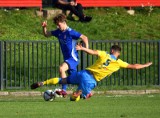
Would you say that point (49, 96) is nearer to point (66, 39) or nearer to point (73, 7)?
point (66, 39)

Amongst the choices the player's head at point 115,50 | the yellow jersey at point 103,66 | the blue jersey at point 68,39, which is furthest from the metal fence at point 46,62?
the player's head at point 115,50

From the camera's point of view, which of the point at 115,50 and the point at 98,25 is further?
the point at 98,25

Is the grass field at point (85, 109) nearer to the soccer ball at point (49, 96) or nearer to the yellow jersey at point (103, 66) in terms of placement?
the yellow jersey at point (103, 66)

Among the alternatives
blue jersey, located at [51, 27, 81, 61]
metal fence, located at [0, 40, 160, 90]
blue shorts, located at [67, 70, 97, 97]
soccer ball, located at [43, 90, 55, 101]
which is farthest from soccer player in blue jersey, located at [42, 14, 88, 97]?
metal fence, located at [0, 40, 160, 90]

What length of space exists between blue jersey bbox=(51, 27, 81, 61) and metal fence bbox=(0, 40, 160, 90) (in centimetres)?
654

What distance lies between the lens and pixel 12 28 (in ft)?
124

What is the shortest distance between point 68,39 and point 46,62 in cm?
746

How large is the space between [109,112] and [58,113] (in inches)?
40.1

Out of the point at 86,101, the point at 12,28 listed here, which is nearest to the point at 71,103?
the point at 86,101

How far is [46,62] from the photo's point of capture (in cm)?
3122

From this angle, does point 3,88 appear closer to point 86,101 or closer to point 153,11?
point 86,101

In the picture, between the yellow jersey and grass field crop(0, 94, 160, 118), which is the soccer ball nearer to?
grass field crop(0, 94, 160, 118)

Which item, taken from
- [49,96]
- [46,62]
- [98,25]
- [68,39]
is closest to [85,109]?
[49,96]

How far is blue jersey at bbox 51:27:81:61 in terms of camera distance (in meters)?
23.8
